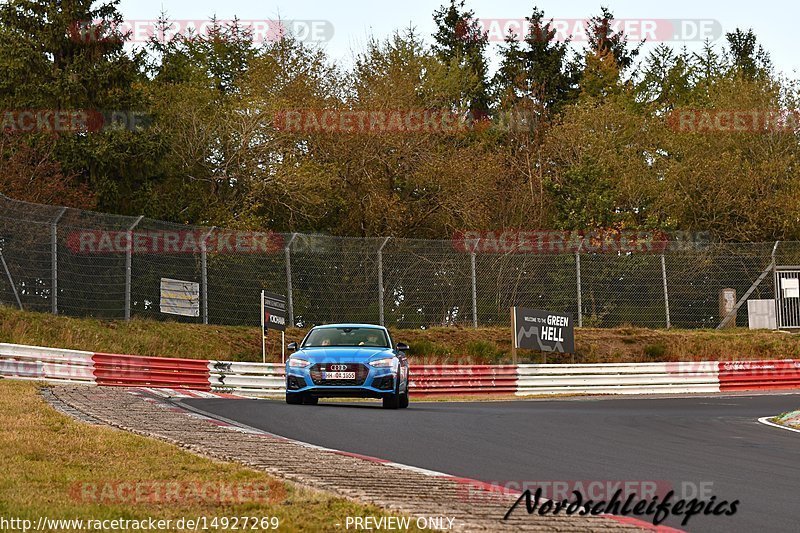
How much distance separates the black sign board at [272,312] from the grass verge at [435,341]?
206cm

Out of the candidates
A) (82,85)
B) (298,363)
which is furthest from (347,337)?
(82,85)

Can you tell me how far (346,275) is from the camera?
1264 inches

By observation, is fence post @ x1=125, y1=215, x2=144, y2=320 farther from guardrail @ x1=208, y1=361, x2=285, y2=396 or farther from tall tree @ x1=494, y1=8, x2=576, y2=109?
tall tree @ x1=494, y1=8, x2=576, y2=109

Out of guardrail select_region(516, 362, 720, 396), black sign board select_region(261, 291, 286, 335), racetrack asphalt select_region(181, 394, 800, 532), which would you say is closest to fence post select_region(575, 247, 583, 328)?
guardrail select_region(516, 362, 720, 396)

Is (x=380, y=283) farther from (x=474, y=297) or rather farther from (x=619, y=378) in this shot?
(x=619, y=378)

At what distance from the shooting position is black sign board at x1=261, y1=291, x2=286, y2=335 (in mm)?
29047

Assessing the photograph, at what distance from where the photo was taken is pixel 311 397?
66.9 ft

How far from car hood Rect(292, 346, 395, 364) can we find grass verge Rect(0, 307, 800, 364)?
911cm

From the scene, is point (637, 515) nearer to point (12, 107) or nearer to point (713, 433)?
point (713, 433)

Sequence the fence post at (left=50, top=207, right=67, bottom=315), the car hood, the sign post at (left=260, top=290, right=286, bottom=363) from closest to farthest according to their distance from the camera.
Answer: the car hood < the fence post at (left=50, top=207, right=67, bottom=315) < the sign post at (left=260, top=290, right=286, bottom=363)

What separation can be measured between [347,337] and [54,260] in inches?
346

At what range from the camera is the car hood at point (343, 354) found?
19875mm

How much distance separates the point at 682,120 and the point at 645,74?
66.1 feet

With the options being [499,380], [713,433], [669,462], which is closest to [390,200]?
[499,380]
